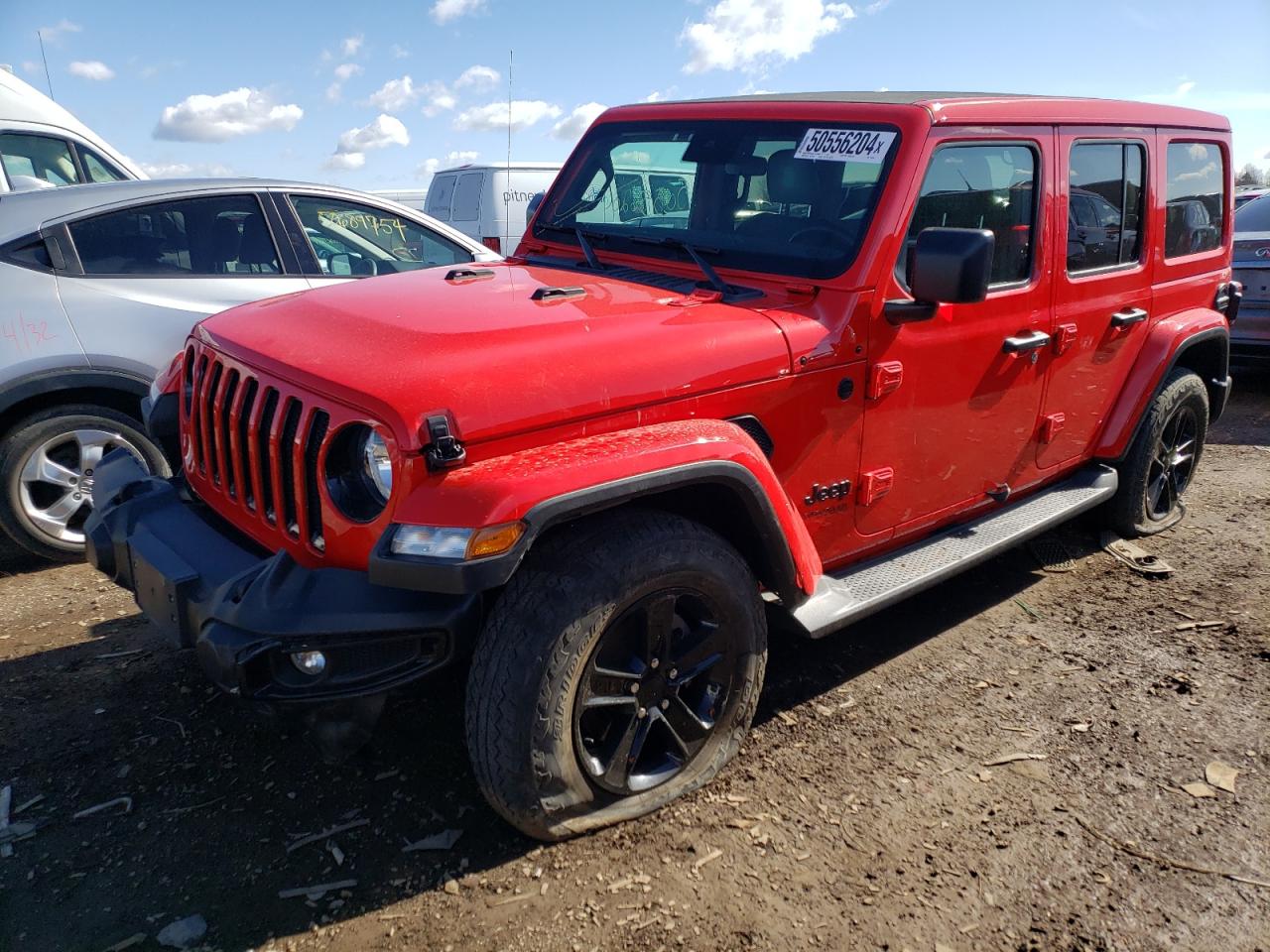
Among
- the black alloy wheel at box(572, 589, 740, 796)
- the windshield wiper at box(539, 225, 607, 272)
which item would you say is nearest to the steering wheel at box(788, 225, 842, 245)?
the windshield wiper at box(539, 225, 607, 272)

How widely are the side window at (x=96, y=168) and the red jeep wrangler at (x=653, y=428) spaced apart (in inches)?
227

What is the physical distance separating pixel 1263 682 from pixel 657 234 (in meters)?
2.82

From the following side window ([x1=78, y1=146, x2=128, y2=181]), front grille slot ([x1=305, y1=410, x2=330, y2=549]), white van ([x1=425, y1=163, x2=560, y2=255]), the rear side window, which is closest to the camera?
front grille slot ([x1=305, y1=410, x2=330, y2=549])

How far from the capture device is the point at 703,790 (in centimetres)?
293

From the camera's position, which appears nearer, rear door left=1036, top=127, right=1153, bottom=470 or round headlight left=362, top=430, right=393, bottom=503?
round headlight left=362, top=430, right=393, bottom=503

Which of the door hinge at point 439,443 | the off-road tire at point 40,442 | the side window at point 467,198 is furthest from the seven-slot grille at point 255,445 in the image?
the side window at point 467,198

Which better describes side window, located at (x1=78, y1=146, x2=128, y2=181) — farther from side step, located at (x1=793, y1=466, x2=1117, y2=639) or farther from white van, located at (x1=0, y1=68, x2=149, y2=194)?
side step, located at (x1=793, y1=466, x2=1117, y2=639)

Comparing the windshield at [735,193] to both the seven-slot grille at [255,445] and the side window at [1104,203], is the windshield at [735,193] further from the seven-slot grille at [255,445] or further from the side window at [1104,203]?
the seven-slot grille at [255,445]

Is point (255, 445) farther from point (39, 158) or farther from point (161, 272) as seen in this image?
point (39, 158)

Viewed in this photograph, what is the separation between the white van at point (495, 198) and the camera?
1154 centimetres

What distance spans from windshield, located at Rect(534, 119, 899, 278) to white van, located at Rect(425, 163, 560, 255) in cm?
771

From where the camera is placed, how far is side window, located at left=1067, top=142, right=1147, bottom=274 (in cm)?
377

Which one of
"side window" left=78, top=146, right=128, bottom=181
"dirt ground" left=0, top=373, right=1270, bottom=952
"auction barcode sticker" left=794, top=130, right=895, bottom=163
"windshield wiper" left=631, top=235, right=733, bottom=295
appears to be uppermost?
"auction barcode sticker" left=794, top=130, right=895, bottom=163

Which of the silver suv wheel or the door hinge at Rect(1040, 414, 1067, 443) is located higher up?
the door hinge at Rect(1040, 414, 1067, 443)
